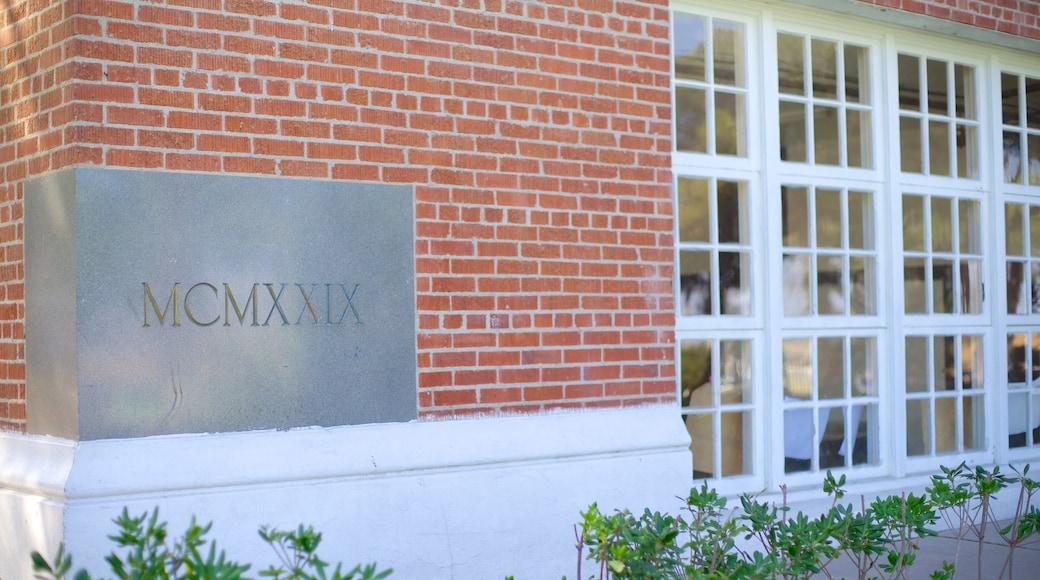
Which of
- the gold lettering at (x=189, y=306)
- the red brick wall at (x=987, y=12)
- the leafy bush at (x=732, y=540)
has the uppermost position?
the red brick wall at (x=987, y=12)

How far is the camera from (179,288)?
4.59m

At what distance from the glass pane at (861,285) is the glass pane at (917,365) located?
18.9 inches

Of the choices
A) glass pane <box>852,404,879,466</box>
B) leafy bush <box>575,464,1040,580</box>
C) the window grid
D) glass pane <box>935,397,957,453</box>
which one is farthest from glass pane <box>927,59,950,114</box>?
leafy bush <box>575,464,1040,580</box>

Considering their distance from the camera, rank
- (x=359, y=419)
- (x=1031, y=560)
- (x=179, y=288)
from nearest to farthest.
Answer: (x=179, y=288), (x=359, y=419), (x=1031, y=560)

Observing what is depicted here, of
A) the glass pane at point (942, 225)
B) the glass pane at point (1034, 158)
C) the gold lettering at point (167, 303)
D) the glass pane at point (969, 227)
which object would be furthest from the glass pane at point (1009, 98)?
the gold lettering at point (167, 303)

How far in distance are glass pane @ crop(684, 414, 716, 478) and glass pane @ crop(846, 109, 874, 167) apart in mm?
2016

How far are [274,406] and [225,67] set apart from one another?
4.57 feet

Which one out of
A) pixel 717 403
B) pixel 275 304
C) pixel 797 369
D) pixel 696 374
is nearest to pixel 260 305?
pixel 275 304

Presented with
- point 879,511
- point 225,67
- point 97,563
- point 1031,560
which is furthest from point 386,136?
point 1031,560

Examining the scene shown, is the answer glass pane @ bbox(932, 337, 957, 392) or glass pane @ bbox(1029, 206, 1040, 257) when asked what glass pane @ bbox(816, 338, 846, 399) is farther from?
glass pane @ bbox(1029, 206, 1040, 257)

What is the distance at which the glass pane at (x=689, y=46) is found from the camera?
6504 mm

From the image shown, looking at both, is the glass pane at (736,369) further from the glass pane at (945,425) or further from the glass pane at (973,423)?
the glass pane at (973,423)

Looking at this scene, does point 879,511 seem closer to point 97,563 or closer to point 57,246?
point 97,563

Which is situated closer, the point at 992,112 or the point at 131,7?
the point at 131,7
